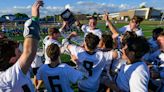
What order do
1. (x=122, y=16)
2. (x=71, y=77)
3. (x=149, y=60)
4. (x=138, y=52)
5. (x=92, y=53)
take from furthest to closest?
1. (x=122, y=16)
2. (x=149, y=60)
3. (x=92, y=53)
4. (x=71, y=77)
5. (x=138, y=52)

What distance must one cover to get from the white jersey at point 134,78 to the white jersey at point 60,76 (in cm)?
105

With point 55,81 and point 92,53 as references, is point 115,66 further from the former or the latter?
point 55,81

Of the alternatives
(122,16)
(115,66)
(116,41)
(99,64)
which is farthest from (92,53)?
(122,16)

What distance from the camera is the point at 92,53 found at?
675 cm

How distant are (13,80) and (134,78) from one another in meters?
1.38

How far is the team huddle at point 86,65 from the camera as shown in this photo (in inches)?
161

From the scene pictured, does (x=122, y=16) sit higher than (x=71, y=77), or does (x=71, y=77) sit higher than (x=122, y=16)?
(x=71, y=77)

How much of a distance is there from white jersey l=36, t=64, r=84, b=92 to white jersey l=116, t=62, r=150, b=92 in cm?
105

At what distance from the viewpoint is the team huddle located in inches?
161

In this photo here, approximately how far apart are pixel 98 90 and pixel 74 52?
0.86 metres

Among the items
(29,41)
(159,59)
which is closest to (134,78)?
(29,41)

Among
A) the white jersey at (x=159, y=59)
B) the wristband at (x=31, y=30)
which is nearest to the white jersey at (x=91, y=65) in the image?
the white jersey at (x=159, y=59)

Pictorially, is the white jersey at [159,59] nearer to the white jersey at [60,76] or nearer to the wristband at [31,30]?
the white jersey at [60,76]

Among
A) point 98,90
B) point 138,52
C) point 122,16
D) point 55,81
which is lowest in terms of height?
point 122,16
